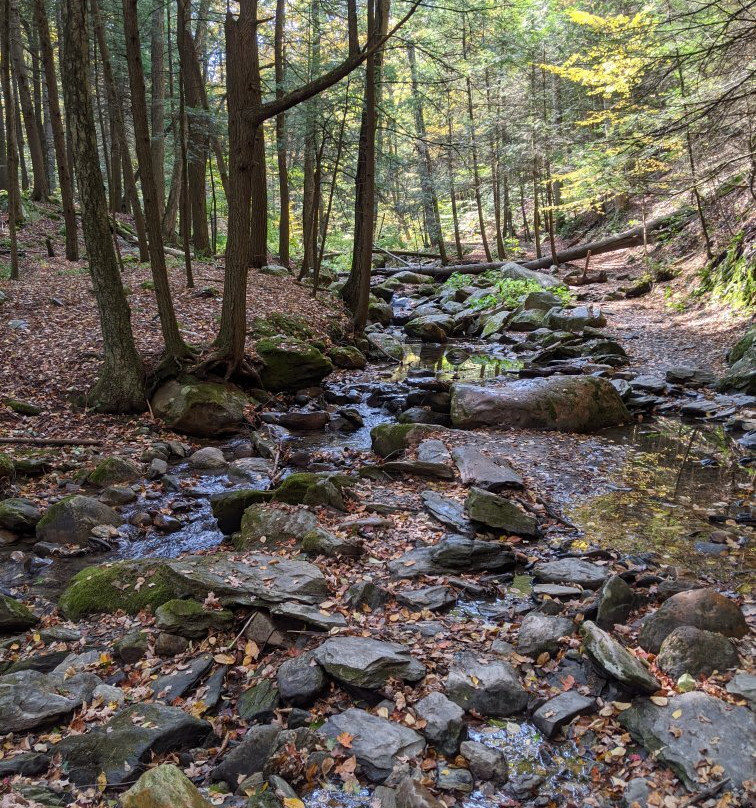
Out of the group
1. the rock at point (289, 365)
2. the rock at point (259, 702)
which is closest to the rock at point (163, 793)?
the rock at point (259, 702)

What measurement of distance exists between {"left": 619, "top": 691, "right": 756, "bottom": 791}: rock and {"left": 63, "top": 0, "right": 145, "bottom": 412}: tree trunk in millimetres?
8091

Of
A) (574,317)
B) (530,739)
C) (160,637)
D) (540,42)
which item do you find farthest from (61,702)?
(540,42)

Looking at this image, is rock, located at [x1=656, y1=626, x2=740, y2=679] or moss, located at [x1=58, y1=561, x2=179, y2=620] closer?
rock, located at [x1=656, y1=626, x2=740, y2=679]

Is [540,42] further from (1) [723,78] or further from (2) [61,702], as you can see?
(2) [61,702]

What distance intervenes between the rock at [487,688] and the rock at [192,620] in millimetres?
1697

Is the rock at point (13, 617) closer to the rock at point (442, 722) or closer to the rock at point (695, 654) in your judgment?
the rock at point (442, 722)

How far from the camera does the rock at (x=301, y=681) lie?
3.44m

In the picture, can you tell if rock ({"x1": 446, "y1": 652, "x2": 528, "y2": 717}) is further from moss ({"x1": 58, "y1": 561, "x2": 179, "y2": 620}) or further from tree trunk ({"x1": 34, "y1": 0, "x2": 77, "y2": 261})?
tree trunk ({"x1": 34, "y1": 0, "x2": 77, "y2": 261})

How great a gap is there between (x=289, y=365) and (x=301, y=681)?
8378 mm

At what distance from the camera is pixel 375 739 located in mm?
3117

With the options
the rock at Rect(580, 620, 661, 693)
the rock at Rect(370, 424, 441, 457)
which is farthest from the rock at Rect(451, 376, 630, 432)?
the rock at Rect(580, 620, 661, 693)

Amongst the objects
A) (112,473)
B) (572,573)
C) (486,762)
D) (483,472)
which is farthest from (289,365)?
(486,762)

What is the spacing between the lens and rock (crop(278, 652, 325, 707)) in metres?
3.44

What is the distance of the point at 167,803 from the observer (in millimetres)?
2504
